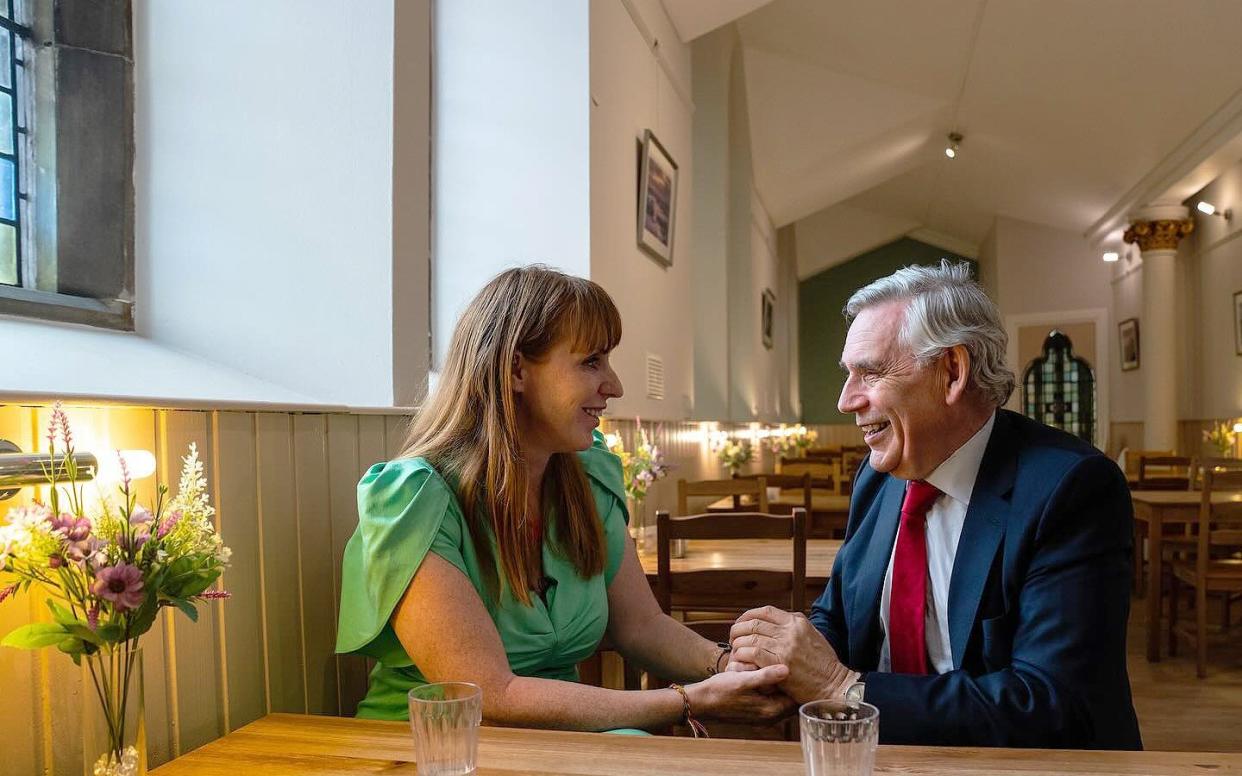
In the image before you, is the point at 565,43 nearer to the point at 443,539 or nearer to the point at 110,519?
the point at 443,539

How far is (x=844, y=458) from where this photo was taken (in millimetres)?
9195

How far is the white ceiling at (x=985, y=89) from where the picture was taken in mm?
7117

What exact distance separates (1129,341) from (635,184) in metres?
9.42

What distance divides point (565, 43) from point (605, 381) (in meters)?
2.49

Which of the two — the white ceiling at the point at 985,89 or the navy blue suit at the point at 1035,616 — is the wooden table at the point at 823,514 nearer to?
the white ceiling at the point at 985,89

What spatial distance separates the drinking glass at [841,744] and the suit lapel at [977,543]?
0.65 metres

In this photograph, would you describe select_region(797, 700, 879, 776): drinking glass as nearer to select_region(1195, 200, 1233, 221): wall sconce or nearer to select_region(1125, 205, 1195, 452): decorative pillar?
select_region(1195, 200, 1233, 221): wall sconce

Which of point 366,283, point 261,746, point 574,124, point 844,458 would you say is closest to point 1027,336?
point 844,458

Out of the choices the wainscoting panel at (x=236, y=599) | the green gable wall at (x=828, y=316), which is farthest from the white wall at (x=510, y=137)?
the green gable wall at (x=828, y=316)

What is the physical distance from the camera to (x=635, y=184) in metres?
4.80

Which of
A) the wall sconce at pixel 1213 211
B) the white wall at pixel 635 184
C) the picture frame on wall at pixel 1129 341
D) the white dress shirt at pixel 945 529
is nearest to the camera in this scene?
the white dress shirt at pixel 945 529

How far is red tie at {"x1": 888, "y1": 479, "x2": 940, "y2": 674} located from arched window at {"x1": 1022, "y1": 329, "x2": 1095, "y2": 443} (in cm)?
1287

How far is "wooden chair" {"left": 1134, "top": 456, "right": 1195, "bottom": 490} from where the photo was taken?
6.12 meters

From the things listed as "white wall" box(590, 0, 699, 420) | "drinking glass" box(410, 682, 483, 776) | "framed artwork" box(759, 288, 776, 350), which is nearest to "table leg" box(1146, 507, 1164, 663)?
"white wall" box(590, 0, 699, 420)
